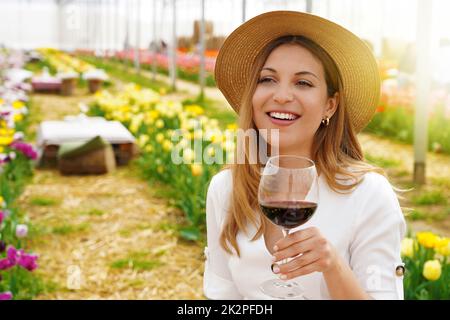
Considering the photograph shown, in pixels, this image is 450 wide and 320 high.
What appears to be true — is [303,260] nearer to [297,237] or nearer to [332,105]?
[297,237]

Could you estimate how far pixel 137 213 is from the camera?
4.53m

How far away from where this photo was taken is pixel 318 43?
5.04 ft

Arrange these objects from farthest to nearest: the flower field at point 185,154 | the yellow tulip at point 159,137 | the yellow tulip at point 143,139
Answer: the yellow tulip at point 143,139, the yellow tulip at point 159,137, the flower field at point 185,154

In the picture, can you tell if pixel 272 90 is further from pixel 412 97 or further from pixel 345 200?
pixel 412 97

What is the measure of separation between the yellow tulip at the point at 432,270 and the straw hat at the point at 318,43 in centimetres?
94

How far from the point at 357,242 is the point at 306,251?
0.32m

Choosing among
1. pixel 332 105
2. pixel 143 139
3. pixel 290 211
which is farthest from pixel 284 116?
pixel 143 139

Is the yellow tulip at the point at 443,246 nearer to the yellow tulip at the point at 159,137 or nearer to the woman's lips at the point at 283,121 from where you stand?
the woman's lips at the point at 283,121

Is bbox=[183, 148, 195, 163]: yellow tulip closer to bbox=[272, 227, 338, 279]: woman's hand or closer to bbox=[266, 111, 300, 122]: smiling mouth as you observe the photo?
Answer: bbox=[266, 111, 300, 122]: smiling mouth

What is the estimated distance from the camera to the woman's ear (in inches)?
62.3

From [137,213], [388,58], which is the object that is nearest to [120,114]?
[137,213]

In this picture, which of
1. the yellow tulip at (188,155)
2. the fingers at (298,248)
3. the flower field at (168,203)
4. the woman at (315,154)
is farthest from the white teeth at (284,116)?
the yellow tulip at (188,155)

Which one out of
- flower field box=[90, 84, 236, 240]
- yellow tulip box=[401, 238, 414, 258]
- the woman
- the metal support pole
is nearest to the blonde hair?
the woman

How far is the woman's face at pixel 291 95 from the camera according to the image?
148 centimetres
